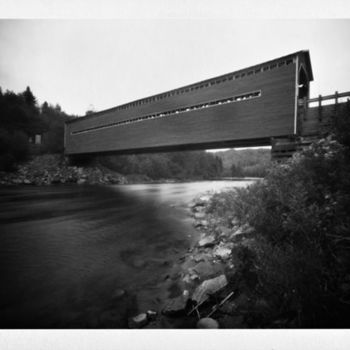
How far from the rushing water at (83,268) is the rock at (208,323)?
2.07 feet

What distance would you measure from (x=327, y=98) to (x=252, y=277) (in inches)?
256

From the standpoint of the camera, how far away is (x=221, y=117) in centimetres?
838

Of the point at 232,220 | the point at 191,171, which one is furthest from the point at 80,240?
the point at 191,171

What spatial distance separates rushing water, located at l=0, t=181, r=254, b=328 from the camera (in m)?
2.10

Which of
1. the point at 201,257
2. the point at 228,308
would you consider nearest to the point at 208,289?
the point at 228,308

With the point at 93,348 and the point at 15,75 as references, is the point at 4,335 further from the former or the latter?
the point at 15,75

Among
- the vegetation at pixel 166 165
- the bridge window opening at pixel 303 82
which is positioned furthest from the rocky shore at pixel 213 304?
the vegetation at pixel 166 165

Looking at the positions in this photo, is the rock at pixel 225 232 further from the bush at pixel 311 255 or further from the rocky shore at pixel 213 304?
the bush at pixel 311 255

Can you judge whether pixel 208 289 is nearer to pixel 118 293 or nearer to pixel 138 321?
pixel 138 321

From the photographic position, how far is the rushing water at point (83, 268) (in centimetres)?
210

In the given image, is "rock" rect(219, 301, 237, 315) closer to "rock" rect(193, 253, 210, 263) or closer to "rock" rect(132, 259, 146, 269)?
"rock" rect(193, 253, 210, 263)

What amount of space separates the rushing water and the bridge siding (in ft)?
16.8

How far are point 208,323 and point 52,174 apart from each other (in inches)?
869

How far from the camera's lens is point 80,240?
4340 millimetres
